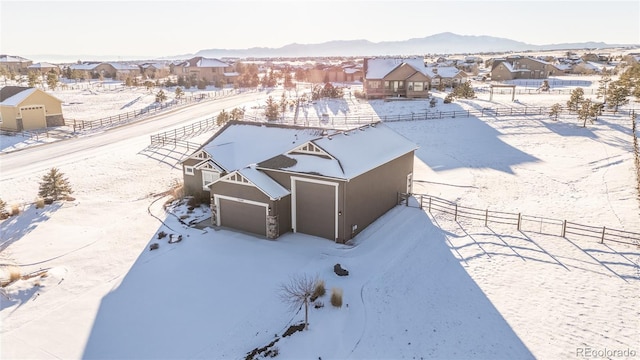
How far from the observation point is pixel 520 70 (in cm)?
10412

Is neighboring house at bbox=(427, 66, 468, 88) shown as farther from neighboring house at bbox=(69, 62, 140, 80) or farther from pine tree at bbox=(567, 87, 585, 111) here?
neighboring house at bbox=(69, 62, 140, 80)

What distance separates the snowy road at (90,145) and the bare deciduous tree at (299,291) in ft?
88.8

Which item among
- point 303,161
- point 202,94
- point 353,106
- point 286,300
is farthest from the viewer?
point 202,94

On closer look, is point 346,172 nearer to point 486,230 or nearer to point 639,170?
point 486,230

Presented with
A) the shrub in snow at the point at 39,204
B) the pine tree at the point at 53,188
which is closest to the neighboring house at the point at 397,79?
the pine tree at the point at 53,188

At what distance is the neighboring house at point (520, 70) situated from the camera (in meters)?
103

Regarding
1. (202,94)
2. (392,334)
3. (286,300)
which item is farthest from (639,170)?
(202,94)

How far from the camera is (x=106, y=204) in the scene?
29.8 metres

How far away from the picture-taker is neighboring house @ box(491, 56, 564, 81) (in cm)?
10269

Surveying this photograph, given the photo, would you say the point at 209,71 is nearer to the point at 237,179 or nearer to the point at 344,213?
the point at 237,179

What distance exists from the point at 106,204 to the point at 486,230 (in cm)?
2243

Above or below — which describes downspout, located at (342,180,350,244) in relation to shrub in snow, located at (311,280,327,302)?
above

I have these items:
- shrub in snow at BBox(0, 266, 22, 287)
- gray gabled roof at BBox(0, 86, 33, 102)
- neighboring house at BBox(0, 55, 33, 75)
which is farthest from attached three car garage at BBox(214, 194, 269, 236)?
neighboring house at BBox(0, 55, 33, 75)

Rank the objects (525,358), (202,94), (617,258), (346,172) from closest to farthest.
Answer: (525,358) < (617,258) < (346,172) < (202,94)
